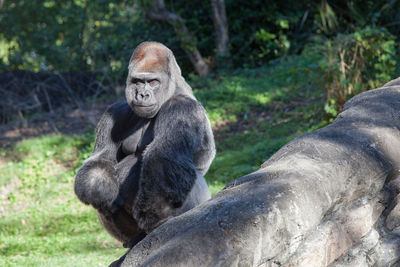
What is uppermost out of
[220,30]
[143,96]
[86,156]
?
[143,96]

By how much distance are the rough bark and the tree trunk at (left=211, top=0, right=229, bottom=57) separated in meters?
8.81

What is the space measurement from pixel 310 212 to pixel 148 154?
1.16m

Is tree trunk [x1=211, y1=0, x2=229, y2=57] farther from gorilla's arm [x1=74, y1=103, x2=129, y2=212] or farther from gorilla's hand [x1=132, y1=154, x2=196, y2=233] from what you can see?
gorilla's hand [x1=132, y1=154, x2=196, y2=233]

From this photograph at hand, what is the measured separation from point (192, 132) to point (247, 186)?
1029 mm

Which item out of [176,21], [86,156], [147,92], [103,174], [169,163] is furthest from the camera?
[176,21]

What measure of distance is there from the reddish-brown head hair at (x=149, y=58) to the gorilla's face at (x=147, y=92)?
0.12ft

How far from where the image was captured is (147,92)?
287cm

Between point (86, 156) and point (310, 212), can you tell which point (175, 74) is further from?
point (86, 156)

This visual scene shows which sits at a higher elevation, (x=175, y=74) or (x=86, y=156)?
(x=175, y=74)

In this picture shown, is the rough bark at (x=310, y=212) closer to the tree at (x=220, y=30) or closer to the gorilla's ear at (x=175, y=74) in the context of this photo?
the gorilla's ear at (x=175, y=74)

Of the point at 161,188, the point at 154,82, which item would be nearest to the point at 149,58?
the point at 154,82

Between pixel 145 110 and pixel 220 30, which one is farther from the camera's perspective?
pixel 220 30

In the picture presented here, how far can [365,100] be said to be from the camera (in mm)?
2883

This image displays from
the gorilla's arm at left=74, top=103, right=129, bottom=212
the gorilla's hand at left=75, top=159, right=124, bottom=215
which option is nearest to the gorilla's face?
the gorilla's arm at left=74, top=103, right=129, bottom=212
